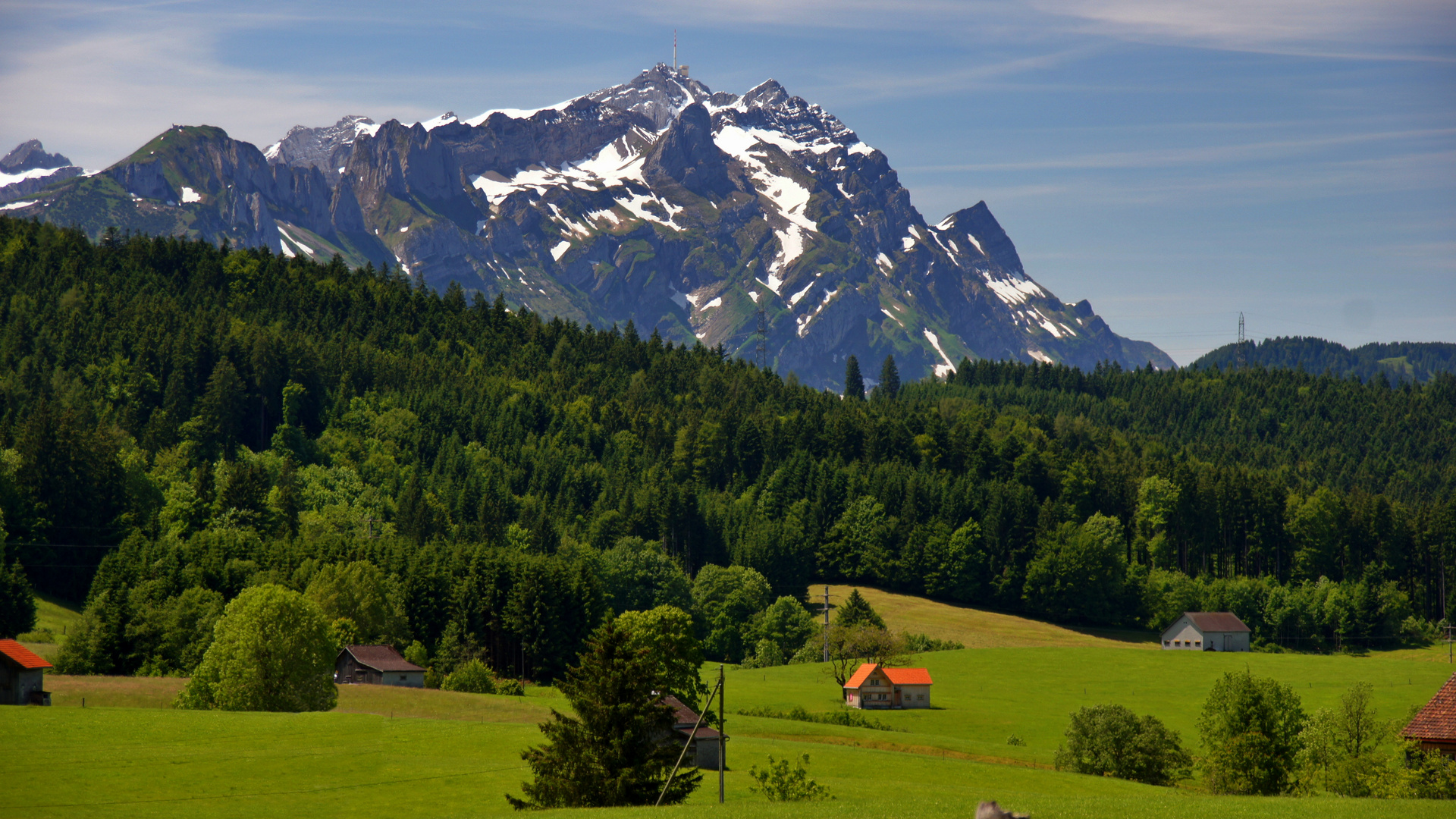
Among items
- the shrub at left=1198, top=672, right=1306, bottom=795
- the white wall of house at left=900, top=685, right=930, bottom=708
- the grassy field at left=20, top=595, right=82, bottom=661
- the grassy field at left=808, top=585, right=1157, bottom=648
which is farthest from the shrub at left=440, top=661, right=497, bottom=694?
the grassy field at left=808, top=585, right=1157, bottom=648

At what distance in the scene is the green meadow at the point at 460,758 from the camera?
165 ft

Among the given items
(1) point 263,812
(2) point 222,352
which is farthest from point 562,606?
(2) point 222,352

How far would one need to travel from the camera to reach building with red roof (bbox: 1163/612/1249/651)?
15125 centimetres

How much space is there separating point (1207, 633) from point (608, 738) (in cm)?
11930

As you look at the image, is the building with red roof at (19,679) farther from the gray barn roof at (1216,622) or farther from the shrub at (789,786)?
the gray barn roof at (1216,622)

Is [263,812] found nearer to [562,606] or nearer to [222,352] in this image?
[562,606]

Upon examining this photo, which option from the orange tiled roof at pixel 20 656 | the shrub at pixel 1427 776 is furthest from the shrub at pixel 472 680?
the shrub at pixel 1427 776

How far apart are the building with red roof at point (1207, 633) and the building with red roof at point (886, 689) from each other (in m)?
53.4

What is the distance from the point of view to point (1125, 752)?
76625 millimetres

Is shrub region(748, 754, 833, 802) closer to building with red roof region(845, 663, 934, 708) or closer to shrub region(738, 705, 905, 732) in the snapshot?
shrub region(738, 705, 905, 732)

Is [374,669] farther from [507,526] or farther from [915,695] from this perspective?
[507,526]

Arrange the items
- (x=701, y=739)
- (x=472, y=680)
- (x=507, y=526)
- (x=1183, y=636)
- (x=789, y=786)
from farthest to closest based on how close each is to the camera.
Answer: (x=507, y=526) → (x=1183, y=636) → (x=472, y=680) → (x=701, y=739) → (x=789, y=786)

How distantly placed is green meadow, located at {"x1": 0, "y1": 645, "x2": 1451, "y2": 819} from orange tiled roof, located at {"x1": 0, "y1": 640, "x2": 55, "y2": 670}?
279 cm

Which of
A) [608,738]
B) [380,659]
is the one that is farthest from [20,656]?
[608,738]
